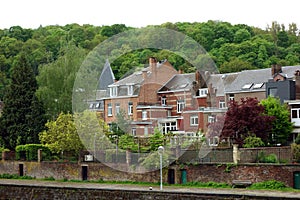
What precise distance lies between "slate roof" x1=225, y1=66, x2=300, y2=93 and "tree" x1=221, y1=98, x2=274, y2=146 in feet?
22.9

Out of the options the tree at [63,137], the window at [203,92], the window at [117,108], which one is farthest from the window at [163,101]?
the tree at [63,137]

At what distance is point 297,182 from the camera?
1114 inches

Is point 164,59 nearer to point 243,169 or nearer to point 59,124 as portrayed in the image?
point 243,169

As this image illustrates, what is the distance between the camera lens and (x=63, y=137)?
3897 cm

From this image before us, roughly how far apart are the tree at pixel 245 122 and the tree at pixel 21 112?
16.7m

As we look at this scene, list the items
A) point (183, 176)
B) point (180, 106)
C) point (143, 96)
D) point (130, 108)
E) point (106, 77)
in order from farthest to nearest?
point (106, 77), point (143, 96), point (180, 106), point (130, 108), point (183, 176)

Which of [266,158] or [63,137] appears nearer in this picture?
[266,158]

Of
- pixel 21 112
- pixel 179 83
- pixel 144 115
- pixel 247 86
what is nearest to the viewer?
pixel 144 115

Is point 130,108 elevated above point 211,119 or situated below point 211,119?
above

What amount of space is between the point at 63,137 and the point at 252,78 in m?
15.4

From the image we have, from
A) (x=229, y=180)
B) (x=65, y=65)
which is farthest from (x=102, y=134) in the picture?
(x=65, y=65)

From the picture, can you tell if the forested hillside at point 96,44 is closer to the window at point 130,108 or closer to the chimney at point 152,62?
the chimney at point 152,62

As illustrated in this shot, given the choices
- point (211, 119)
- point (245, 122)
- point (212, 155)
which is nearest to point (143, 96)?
point (211, 119)

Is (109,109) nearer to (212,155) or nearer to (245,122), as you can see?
(212,155)
